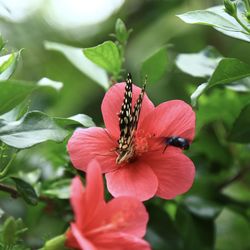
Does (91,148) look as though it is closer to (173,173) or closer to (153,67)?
(173,173)

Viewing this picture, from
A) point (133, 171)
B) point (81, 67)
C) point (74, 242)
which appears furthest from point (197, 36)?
point (74, 242)

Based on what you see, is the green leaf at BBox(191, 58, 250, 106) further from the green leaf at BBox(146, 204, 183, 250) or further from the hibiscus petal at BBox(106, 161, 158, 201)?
the green leaf at BBox(146, 204, 183, 250)

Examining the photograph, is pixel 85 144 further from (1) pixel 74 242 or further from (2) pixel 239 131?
(2) pixel 239 131

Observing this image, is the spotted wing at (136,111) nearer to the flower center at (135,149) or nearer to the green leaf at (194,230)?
the flower center at (135,149)

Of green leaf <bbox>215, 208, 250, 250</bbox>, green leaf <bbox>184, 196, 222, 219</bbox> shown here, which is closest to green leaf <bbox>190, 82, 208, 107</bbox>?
green leaf <bbox>184, 196, 222, 219</bbox>

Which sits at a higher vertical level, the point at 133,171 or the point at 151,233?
the point at 133,171

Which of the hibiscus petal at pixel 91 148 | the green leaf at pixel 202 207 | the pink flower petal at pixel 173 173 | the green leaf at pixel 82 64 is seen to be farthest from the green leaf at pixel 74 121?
the green leaf at pixel 202 207
